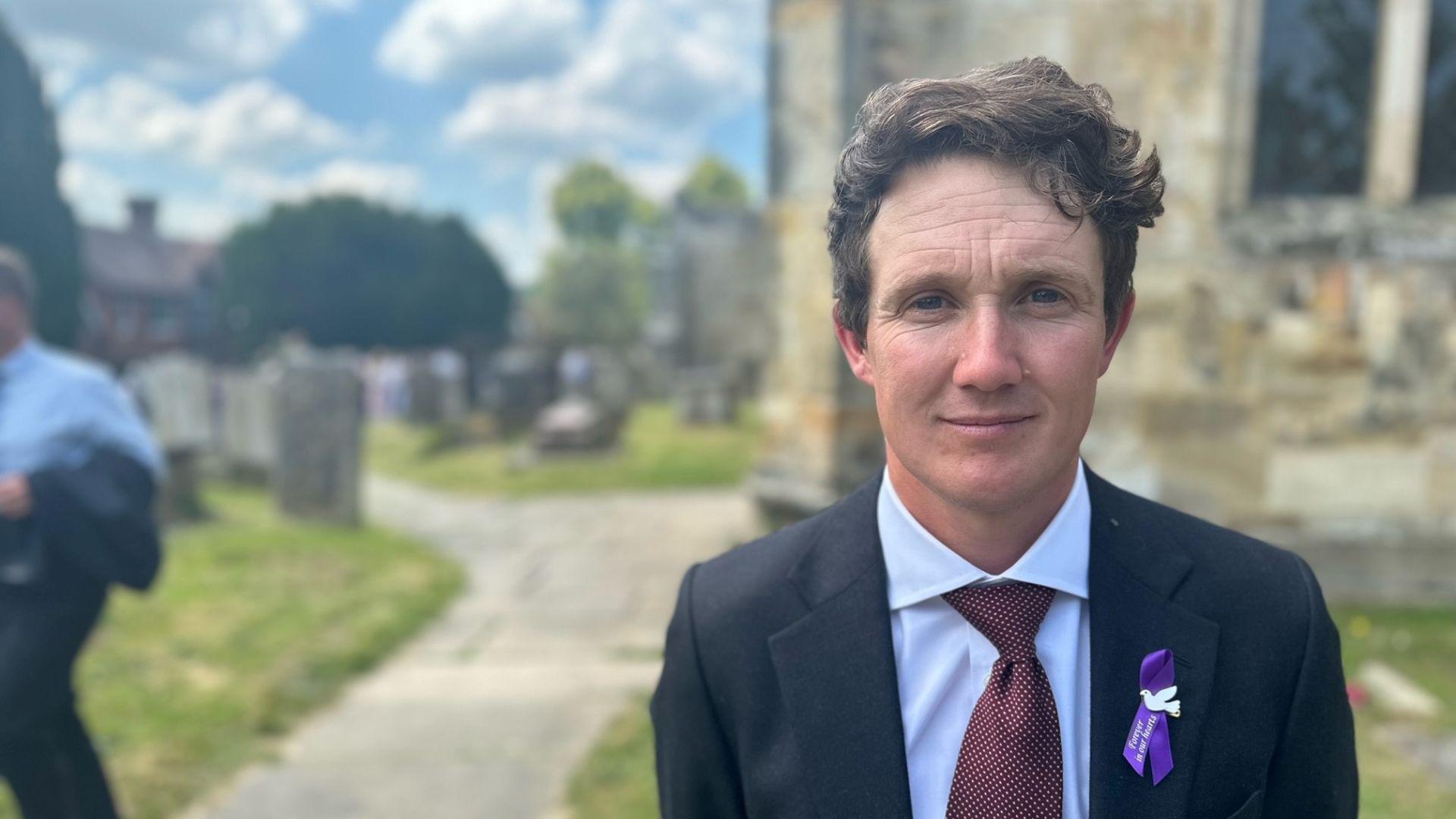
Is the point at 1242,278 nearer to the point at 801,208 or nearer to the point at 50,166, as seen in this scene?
the point at 801,208

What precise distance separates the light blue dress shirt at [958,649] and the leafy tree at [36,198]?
16.2m

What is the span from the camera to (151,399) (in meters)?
11.3

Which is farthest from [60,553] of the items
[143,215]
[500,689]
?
[143,215]

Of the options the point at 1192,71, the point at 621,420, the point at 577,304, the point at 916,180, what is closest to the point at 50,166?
the point at 621,420

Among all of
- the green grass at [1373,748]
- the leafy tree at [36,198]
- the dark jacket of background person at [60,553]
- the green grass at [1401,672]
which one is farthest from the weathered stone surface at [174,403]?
the green grass at [1401,672]

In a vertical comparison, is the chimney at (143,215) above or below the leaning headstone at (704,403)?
above

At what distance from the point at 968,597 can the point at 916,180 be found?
23.8 inches

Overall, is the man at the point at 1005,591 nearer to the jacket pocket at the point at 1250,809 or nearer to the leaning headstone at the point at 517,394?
the jacket pocket at the point at 1250,809

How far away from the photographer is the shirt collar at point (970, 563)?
1.40 m

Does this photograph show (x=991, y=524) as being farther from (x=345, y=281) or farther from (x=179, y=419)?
(x=345, y=281)

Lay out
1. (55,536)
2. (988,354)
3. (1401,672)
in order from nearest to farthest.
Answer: (988,354) → (55,536) → (1401,672)

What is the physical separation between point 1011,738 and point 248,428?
13.8 metres

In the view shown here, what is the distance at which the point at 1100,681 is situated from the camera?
4.40 feet

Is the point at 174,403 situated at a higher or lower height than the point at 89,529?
lower
